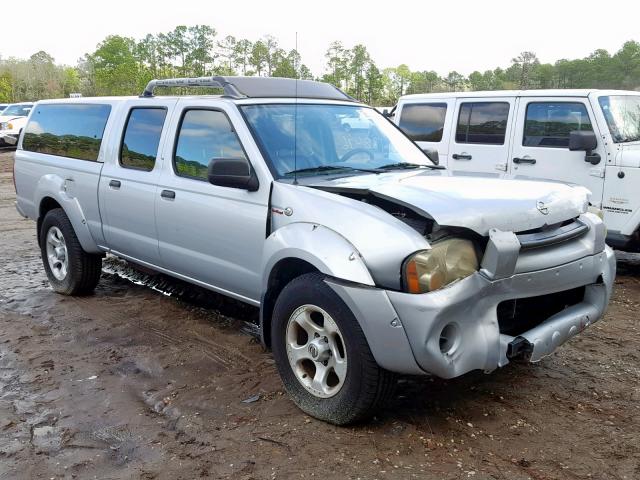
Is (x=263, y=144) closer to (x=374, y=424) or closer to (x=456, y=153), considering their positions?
(x=374, y=424)

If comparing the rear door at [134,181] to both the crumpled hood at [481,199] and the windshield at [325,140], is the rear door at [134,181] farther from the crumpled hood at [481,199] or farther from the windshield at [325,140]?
the crumpled hood at [481,199]

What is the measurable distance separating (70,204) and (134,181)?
112cm

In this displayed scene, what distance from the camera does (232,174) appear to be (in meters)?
3.85

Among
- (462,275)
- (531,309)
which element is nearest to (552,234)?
(531,309)

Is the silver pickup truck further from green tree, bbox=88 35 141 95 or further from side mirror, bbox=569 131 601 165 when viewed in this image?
green tree, bbox=88 35 141 95

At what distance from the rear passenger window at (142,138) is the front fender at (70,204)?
0.81m

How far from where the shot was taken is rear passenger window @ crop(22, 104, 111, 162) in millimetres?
5707

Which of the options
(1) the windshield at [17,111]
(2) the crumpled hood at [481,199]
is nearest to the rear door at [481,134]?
(2) the crumpled hood at [481,199]

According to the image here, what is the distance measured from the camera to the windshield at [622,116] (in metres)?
6.74

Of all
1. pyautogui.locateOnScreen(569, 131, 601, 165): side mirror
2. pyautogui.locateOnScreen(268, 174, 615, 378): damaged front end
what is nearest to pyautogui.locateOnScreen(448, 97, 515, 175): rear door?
pyautogui.locateOnScreen(569, 131, 601, 165): side mirror

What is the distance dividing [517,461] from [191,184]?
282 cm

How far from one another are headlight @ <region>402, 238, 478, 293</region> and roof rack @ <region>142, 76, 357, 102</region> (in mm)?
1749

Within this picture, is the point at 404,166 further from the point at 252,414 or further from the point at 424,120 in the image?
the point at 424,120

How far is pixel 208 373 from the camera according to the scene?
4293 millimetres
